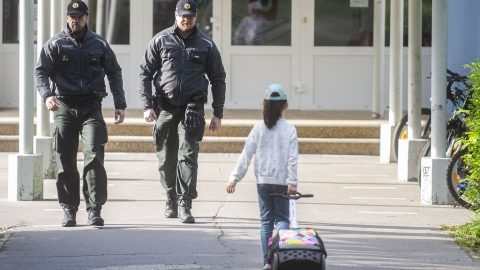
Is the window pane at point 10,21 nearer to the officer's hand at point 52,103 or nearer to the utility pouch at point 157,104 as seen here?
the utility pouch at point 157,104

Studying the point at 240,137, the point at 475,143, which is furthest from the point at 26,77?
the point at 240,137

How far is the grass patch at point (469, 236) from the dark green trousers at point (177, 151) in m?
2.25

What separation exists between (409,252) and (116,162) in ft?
22.9

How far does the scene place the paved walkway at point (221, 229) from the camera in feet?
29.8

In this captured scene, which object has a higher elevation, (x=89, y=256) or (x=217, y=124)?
(x=217, y=124)

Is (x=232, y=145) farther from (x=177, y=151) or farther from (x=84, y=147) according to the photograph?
(x=84, y=147)

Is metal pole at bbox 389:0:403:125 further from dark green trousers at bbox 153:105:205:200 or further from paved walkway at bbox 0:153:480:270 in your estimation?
dark green trousers at bbox 153:105:205:200

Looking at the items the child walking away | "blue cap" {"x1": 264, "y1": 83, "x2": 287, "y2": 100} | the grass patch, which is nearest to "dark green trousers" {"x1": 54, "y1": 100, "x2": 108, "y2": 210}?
the child walking away

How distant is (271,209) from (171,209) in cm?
279

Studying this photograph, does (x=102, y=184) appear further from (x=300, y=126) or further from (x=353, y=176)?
(x=300, y=126)

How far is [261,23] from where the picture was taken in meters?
19.5

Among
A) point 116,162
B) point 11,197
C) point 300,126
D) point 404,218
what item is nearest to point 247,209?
point 404,218

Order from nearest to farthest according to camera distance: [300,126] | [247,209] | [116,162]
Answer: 1. [247,209]
2. [116,162]
3. [300,126]

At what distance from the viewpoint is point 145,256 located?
916 centimetres
